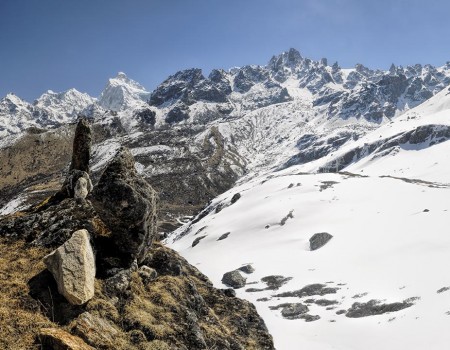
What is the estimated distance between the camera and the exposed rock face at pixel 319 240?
60681mm

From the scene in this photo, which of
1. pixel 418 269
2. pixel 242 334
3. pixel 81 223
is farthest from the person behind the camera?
pixel 418 269

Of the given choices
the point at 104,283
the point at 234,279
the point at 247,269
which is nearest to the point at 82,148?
the point at 104,283

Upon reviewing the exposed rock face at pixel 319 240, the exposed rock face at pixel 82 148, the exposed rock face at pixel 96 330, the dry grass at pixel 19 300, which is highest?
the exposed rock face at pixel 82 148

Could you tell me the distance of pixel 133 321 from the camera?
15023 millimetres

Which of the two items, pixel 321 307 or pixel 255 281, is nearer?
pixel 321 307

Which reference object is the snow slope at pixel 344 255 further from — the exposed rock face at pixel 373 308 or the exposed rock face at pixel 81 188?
the exposed rock face at pixel 81 188

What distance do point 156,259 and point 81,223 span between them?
511 centimetres

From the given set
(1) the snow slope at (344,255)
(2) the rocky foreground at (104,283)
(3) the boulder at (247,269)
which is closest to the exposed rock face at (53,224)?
(2) the rocky foreground at (104,283)

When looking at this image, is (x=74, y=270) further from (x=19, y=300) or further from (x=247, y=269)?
(x=247, y=269)

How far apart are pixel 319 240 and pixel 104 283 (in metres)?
49.6

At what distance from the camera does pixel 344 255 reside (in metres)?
54.6

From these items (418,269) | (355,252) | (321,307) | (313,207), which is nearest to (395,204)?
(313,207)

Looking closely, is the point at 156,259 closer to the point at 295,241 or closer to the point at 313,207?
the point at 295,241

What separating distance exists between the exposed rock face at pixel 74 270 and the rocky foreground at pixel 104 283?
0.03 metres
